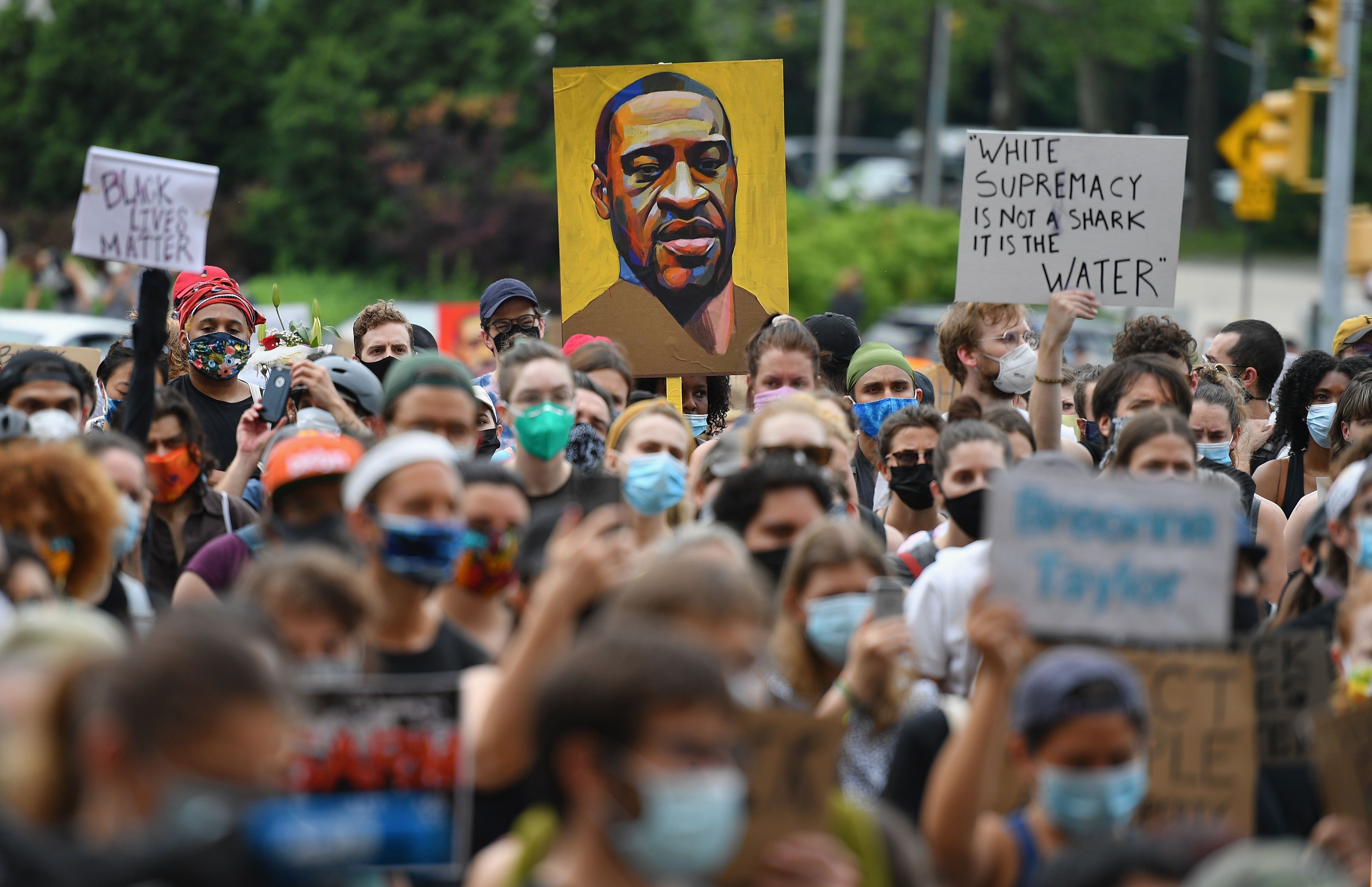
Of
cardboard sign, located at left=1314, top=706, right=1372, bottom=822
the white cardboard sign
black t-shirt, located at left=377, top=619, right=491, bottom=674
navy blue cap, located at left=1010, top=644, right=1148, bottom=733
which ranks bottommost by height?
cardboard sign, located at left=1314, top=706, right=1372, bottom=822

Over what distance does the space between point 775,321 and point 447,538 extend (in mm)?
3122

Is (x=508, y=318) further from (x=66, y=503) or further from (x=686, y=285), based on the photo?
(x=66, y=503)

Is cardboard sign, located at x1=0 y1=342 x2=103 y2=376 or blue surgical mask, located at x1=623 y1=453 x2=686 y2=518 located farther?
cardboard sign, located at x1=0 y1=342 x2=103 y2=376

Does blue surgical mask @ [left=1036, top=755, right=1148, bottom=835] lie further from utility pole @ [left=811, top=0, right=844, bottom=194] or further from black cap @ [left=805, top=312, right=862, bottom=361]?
utility pole @ [left=811, top=0, right=844, bottom=194]

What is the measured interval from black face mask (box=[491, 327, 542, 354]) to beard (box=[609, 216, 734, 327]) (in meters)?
0.52

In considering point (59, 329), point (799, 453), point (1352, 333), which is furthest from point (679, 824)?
point (59, 329)

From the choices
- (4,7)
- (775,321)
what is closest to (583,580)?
(775,321)

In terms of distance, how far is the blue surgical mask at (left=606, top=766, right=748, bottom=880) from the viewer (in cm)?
265

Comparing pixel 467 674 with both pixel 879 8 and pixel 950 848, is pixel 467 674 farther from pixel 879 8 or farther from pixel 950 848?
pixel 879 8

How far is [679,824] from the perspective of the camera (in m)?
2.65

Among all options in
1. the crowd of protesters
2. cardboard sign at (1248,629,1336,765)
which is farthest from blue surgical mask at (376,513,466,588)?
cardboard sign at (1248,629,1336,765)

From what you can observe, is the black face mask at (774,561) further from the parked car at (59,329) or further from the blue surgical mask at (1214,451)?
the parked car at (59,329)

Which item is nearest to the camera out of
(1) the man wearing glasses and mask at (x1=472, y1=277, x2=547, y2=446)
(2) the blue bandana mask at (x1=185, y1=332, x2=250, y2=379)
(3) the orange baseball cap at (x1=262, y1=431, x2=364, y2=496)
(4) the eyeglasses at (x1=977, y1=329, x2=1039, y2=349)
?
(3) the orange baseball cap at (x1=262, y1=431, x2=364, y2=496)

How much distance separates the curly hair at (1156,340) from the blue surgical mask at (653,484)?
2.46 meters
